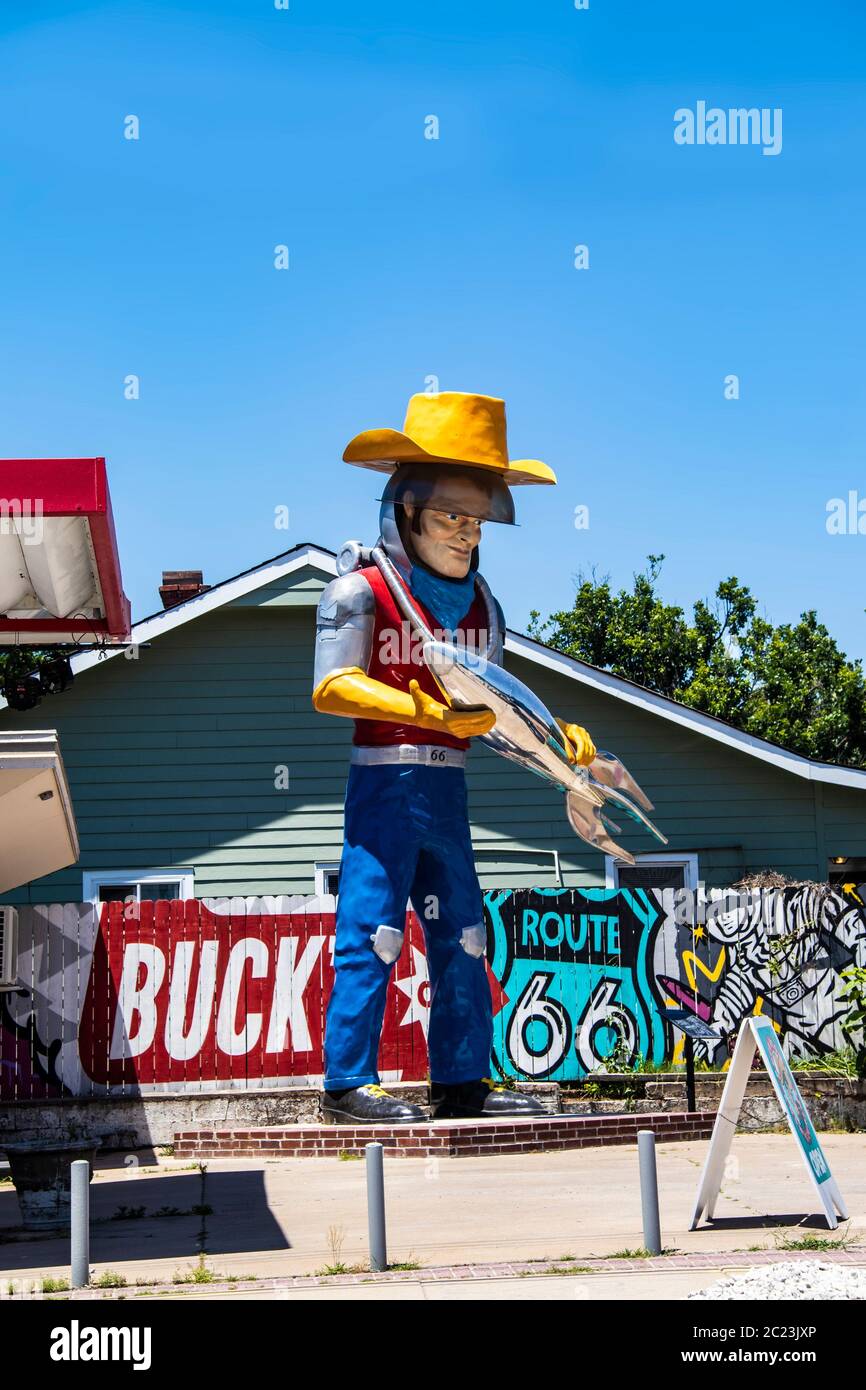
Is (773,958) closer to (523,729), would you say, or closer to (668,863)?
(668,863)

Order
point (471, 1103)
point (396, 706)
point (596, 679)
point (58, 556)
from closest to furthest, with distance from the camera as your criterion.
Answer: point (58, 556), point (396, 706), point (471, 1103), point (596, 679)

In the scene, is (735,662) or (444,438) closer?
(444,438)

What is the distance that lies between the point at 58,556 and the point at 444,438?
2.97 meters

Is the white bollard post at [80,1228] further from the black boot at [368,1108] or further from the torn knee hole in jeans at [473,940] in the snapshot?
the torn knee hole in jeans at [473,940]

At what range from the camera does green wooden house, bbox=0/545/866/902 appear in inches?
694

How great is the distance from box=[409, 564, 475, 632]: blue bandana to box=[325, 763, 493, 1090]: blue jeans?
3.74 ft

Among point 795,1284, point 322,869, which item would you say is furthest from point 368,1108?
point 322,869

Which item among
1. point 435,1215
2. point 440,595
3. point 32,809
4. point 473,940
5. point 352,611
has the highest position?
point 440,595

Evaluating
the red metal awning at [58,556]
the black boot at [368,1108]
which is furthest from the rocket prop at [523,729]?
the black boot at [368,1108]

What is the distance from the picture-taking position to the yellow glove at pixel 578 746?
11828 millimetres

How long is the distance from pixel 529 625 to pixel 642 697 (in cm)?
2656

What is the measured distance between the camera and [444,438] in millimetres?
11820
